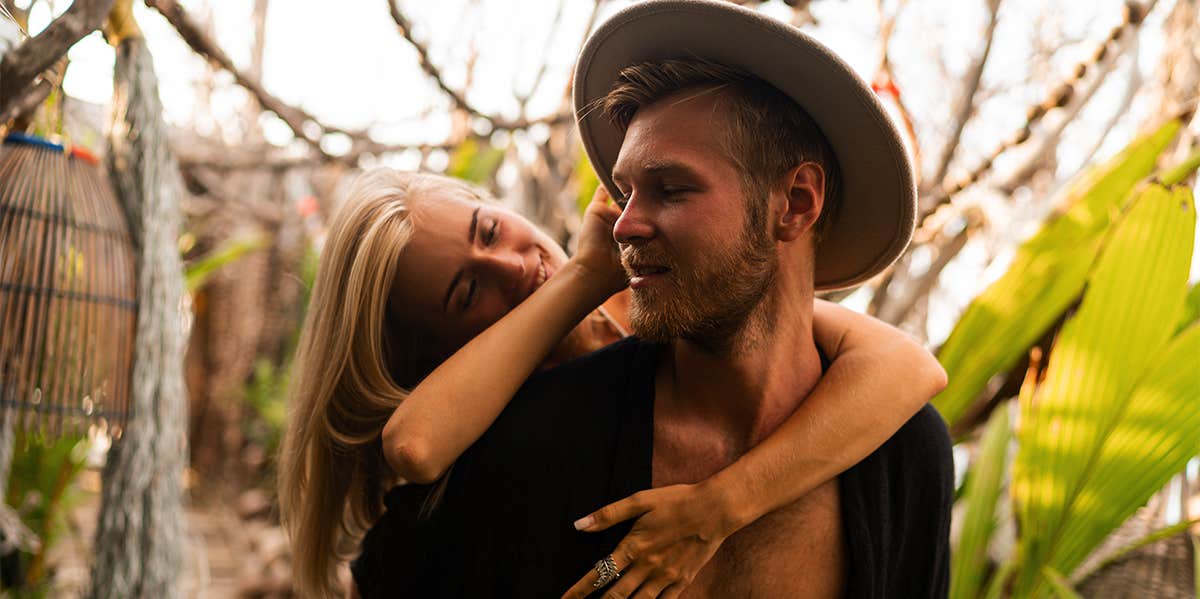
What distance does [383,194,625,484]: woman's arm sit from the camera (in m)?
1.41

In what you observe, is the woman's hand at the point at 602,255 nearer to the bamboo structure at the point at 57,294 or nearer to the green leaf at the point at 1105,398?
the bamboo structure at the point at 57,294

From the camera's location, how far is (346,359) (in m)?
1.58

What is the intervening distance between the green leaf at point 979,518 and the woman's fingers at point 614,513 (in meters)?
1.26

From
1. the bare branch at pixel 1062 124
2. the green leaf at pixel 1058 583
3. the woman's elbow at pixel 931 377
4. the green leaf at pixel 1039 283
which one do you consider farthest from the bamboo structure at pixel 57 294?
the bare branch at pixel 1062 124

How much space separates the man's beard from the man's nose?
15mm

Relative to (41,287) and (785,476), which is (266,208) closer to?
(41,287)

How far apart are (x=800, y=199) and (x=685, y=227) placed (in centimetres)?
21

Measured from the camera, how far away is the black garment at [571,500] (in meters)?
1.47

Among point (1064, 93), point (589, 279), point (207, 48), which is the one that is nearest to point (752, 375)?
point (589, 279)

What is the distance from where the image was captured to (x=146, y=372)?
79.2 inches

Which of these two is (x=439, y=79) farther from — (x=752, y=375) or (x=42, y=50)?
(x=752, y=375)

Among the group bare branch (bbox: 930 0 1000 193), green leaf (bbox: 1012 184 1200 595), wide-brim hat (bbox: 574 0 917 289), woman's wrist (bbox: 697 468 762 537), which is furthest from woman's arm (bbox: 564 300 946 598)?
bare branch (bbox: 930 0 1000 193)

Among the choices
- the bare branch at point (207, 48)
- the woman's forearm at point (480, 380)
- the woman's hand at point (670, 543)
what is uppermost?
the bare branch at point (207, 48)

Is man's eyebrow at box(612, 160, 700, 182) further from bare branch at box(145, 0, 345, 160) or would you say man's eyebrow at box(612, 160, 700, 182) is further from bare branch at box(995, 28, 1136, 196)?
bare branch at box(995, 28, 1136, 196)
